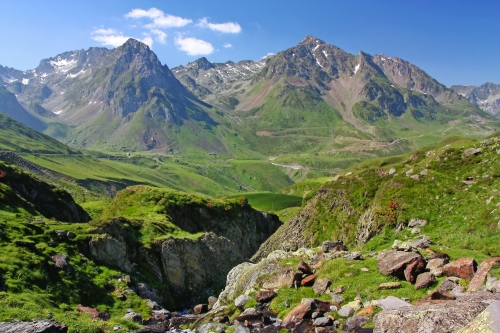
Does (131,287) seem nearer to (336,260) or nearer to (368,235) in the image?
(336,260)

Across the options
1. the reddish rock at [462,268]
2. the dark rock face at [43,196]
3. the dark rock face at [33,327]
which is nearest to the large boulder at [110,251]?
the dark rock face at [33,327]

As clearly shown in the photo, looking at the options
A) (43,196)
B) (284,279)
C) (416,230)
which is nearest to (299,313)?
(284,279)

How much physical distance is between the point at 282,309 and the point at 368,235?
2056 centimetres

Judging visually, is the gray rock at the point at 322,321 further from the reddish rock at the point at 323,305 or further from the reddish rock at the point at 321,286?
the reddish rock at the point at 321,286

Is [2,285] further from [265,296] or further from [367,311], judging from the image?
[367,311]

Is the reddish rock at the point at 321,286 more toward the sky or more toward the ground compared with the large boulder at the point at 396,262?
more toward the ground

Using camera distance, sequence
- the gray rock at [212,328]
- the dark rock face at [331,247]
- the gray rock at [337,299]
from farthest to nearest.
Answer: the dark rock face at [331,247] → the gray rock at [212,328] → the gray rock at [337,299]

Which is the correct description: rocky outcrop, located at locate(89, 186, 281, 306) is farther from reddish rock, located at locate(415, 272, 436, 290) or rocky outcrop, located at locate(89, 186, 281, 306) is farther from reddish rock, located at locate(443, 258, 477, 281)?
reddish rock, located at locate(443, 258, 477, 281)

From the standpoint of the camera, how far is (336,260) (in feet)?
90.9

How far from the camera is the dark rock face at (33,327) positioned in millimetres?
17875

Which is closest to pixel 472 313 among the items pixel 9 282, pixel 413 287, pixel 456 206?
pixel 413 287

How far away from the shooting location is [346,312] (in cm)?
2016

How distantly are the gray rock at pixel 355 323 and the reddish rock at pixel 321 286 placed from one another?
16.5 feet

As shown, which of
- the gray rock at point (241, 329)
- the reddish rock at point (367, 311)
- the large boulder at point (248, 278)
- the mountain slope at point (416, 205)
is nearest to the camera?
the reddish rock at point (367, 311)
